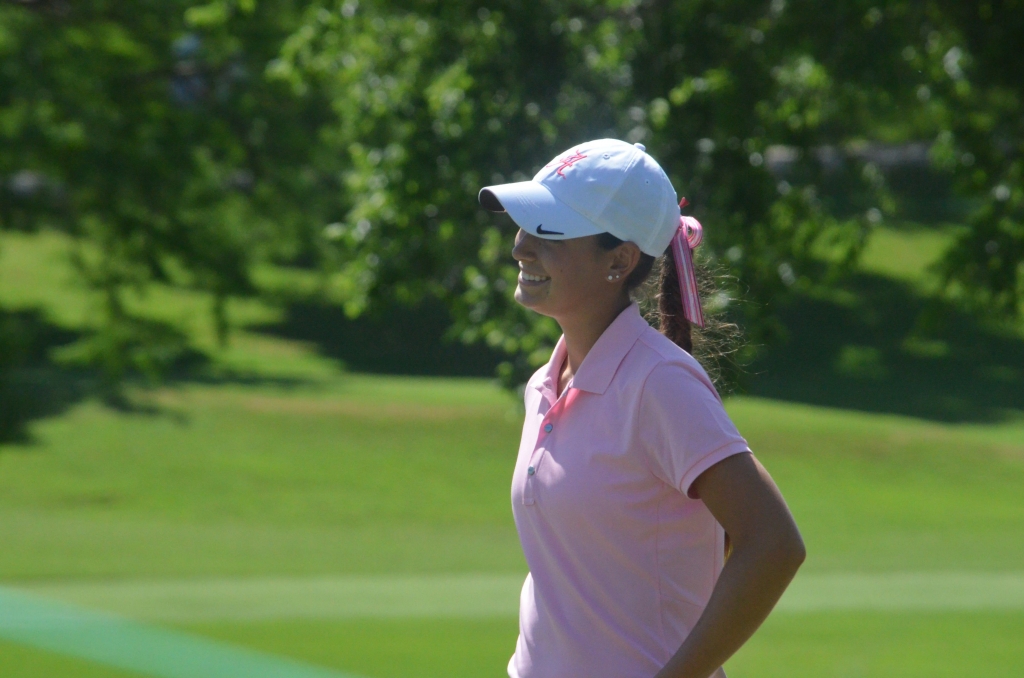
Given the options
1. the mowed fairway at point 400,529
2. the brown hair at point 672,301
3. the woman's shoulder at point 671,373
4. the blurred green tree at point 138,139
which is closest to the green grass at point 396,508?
the mowed fairway at point 400,529

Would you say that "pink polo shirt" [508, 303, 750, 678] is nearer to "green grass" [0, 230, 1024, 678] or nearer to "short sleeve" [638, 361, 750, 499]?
"short sleeve" [638, 361, 750, 499]

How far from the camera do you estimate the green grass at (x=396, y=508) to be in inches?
338

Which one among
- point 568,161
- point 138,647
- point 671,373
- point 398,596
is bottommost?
point 398,596

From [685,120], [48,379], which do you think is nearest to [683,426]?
[685,120]

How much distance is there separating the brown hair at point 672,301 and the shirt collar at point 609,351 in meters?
0.10

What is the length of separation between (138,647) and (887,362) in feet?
86.8

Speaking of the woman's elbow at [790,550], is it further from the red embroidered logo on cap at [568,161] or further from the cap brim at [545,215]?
the red embroidered logo on cap at [568,161]

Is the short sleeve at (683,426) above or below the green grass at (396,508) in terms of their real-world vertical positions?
above

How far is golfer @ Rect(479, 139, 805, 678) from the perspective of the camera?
2113 millimetres

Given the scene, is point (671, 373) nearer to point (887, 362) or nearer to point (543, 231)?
point (543, 231)

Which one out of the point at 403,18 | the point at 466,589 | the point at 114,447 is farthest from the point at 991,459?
the point at 403,18

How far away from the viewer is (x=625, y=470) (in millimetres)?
2209

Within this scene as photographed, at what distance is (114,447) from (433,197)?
13852 millimetres

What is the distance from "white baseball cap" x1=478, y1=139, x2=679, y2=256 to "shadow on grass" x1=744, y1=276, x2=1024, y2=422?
2463 centimetres
